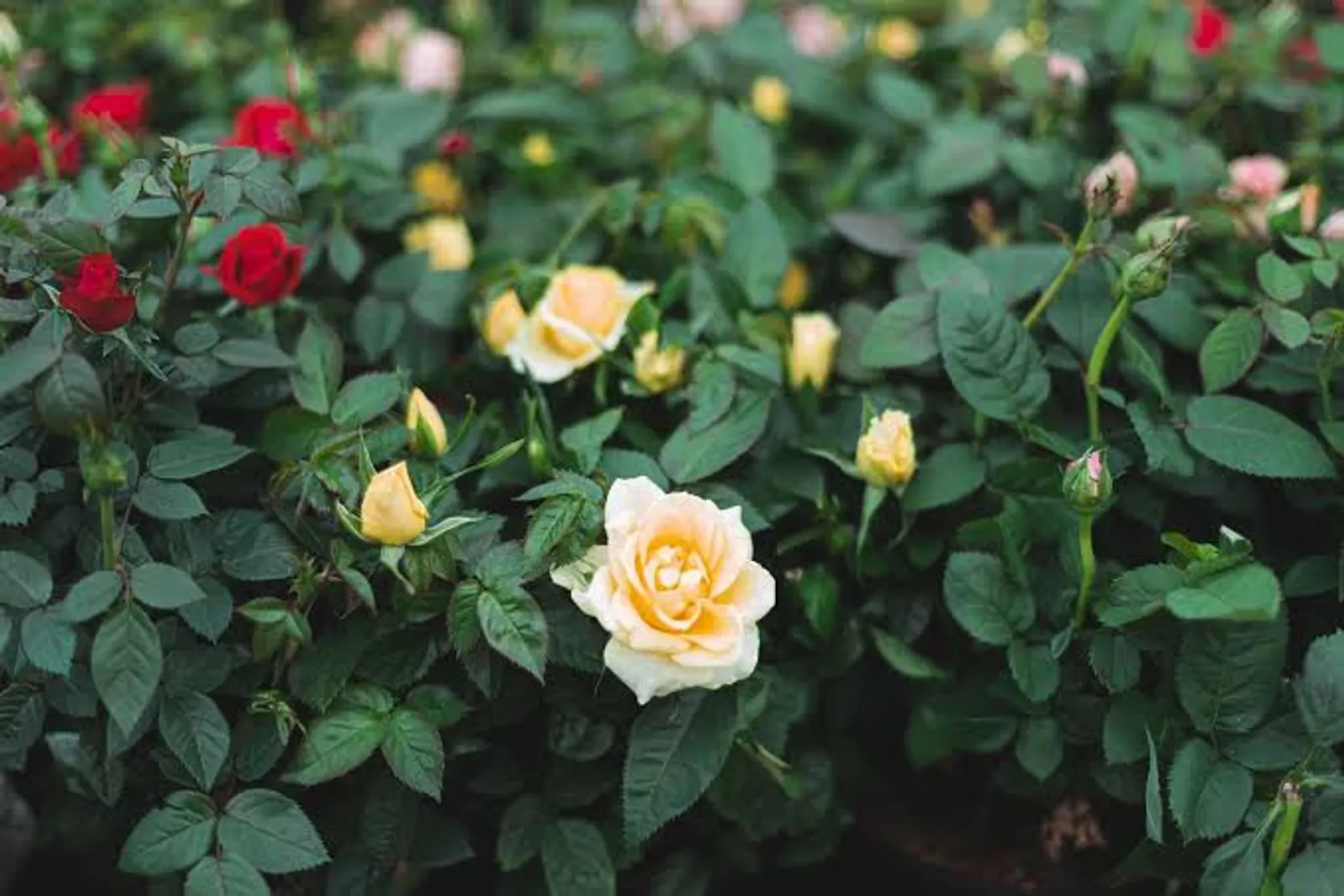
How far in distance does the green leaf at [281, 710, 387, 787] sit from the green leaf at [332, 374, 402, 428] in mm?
196

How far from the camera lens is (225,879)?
0.82 meters

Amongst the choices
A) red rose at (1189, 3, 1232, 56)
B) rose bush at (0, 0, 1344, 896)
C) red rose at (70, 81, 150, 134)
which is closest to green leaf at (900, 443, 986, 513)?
rose bush at (0, 0, 1344, 896)

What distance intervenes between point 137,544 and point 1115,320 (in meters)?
0.63

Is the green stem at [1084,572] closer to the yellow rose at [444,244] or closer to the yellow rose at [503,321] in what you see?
the yellow rose at [503,321]

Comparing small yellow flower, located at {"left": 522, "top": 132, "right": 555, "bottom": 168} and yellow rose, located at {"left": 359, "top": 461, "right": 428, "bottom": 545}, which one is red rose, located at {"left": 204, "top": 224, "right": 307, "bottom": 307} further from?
small yellow flower, located at {"left": 522, "top": 132, "right": 555, "bottom": 168}

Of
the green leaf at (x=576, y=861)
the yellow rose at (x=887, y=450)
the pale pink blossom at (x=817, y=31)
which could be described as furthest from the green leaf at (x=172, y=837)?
the pale pink blossom at (x=817, y=31)

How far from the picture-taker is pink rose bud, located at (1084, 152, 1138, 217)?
3.19ft

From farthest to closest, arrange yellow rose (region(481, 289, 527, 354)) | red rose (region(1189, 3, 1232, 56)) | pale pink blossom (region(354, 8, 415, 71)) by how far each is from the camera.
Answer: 1. pale pink blossom (region(354, 8, 415, 71))
2. red rose (region(1189, 3, 1232, 56))
3. yellow rose (region(481, 289, 527, 354))

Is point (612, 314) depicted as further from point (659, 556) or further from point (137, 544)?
point (137, 544)

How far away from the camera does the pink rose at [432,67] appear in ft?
4.93

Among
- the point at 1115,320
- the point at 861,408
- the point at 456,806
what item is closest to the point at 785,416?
the point at 861,408

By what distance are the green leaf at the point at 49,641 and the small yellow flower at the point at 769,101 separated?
0.87m

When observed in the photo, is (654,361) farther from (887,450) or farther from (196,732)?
A: (196,732)

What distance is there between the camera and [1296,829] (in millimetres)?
863
